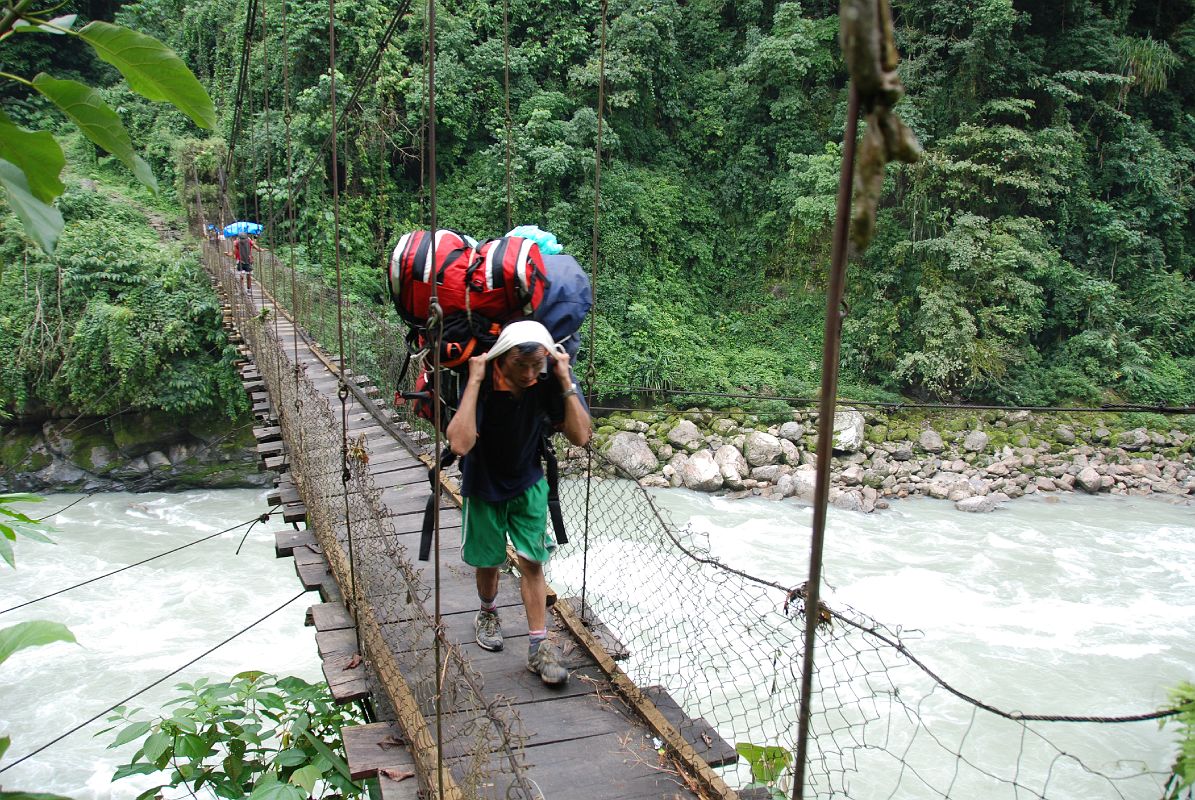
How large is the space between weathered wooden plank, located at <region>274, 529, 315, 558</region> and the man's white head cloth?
3.65ft

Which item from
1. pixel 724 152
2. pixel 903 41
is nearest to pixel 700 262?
pixel 724 152

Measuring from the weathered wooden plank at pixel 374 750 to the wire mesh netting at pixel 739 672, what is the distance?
7 centimetres

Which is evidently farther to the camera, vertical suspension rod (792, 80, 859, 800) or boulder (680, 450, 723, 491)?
boulder (680, 450, 723, 491)

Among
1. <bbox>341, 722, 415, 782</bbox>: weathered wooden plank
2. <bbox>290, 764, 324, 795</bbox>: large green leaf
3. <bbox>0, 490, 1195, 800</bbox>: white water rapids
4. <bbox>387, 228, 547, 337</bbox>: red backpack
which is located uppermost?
<bbox>387, 228, 547, 337</bbox>: red backpack

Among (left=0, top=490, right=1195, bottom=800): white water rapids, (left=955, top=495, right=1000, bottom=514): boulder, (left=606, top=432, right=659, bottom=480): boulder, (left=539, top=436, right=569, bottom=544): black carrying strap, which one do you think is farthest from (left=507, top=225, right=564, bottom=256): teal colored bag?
(left=955, top=495, right=1000, bottom=514): boulder

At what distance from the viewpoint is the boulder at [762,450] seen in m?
7.79

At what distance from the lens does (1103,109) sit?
9.22 metres

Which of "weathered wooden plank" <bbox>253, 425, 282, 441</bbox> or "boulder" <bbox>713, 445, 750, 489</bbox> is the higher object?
"weathered wooden plank" <bbox>253, 425, 282, 441</bbox>

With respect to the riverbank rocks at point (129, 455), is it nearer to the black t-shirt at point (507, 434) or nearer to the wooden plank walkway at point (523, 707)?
the wooden plank walkway at point (523, 707)

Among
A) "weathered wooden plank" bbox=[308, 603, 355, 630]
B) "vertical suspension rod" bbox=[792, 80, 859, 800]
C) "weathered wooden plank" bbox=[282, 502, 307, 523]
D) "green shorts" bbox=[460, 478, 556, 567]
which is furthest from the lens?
"weathered wooden plank" bbox=[282, 502, 307, 523]

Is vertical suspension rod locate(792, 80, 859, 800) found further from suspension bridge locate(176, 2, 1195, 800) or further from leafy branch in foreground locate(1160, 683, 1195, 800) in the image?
leafy branch in foreground locate(1160, 683, 1195, 800)

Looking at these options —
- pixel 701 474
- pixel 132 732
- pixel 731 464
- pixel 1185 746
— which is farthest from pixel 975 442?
pixel 1185 746

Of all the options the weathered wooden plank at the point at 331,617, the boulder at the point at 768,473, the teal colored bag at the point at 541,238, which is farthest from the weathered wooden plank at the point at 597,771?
the boulder at the point at 768,473

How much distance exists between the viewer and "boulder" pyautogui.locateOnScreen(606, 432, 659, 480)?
762 centimetres
